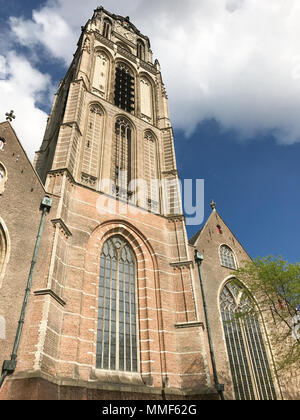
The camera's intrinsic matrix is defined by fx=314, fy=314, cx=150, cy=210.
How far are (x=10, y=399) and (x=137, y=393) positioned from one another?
15.2ft

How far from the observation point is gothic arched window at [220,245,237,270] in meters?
19.9

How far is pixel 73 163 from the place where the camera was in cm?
1711

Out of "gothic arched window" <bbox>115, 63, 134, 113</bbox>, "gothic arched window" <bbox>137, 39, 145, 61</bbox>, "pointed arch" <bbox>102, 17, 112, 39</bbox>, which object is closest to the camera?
"gothic arched window" <bbox>115, 63, 134, 113</bbox>

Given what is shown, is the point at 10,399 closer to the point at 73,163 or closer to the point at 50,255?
the point at 50,255

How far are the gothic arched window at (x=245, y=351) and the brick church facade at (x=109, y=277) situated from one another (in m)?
0.07

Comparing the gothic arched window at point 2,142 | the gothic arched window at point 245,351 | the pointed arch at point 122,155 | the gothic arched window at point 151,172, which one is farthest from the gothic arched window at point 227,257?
the gothic arched window at point 2,142

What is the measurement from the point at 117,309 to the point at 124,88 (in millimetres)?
18668

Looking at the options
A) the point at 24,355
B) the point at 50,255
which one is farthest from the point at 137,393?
the point at 50,255

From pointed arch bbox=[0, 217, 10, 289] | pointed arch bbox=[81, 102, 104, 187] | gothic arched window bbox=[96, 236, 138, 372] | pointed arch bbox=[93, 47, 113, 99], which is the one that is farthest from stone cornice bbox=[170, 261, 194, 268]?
pointed arch bbox=[93, 47, 113, 99]

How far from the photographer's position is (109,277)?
47.3 feet

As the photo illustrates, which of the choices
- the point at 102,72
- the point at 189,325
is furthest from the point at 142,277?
the point at 102,72

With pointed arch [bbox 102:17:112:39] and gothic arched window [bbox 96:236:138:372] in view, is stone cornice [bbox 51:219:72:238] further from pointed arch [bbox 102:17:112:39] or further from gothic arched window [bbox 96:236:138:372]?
pointed arch [bbox 102:17:112:39]

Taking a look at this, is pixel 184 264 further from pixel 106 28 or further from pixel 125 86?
pixel 106 28

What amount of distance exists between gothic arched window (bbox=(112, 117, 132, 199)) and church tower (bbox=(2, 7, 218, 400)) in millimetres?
88
